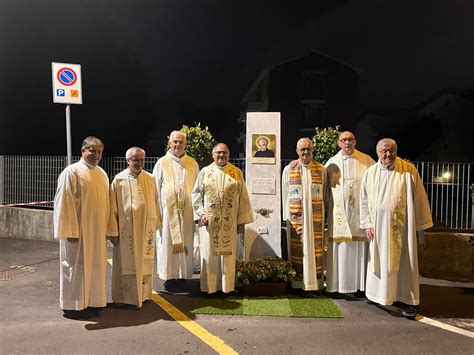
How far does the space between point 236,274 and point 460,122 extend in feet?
139

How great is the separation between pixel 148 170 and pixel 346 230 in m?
4.93

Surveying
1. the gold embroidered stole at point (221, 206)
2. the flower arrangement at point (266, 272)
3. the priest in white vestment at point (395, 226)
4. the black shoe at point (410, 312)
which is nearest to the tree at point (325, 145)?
the priest in white vestment at point (395, 226)

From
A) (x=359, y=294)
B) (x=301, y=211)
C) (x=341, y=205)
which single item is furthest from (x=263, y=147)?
(x=359, y=294)

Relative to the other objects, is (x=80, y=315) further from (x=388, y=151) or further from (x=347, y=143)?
(x=388, y=151)

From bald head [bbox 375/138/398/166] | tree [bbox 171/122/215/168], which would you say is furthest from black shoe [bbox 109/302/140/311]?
bald head [bbox 375/138/398/166]

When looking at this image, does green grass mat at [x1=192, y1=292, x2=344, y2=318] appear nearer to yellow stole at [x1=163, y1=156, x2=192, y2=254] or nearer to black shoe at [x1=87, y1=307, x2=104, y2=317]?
yellow stole at [x1=163, y1=156, x2=192, y2=254]

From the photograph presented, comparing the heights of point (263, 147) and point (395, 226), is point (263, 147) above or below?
above

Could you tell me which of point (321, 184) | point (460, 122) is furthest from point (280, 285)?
point (460, 122)

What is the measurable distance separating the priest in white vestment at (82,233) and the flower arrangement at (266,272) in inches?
70.8

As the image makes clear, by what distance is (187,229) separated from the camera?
230 inches

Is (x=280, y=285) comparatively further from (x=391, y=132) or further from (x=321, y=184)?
(x=391, y=132)

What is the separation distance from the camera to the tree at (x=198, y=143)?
23.2 ft

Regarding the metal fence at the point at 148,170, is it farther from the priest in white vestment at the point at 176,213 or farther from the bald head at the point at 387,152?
the bald head at the point at 387,152

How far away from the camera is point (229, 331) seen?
4480mm
